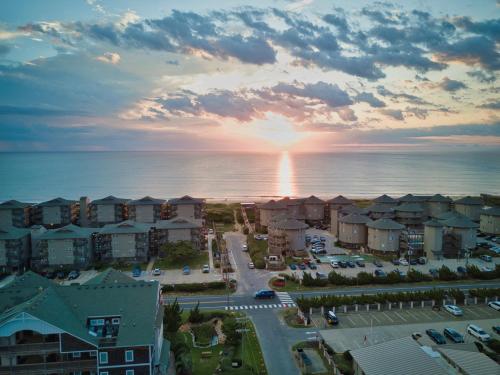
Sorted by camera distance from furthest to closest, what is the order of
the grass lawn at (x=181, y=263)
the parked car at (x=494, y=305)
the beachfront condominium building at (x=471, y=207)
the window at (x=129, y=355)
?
the beachfront condominium building at (x=471, y=207) → the grass lawn at (x=181, y=263) → the parked car at (x=494, y=305) → the window at (x=129, y=355)

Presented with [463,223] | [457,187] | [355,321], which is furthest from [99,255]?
[457,187]

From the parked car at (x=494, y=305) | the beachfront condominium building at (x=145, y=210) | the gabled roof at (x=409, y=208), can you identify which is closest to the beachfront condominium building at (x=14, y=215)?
the beachfront condominium building at (x=145, y=210)

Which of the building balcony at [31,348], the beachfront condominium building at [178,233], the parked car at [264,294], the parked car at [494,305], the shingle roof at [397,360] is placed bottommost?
the parked car at [494,305]

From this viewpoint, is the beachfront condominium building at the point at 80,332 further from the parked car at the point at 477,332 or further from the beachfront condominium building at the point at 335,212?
the beachfront condominium building at the point at 335,212

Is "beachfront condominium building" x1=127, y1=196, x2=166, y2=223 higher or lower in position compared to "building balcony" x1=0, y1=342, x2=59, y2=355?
higher

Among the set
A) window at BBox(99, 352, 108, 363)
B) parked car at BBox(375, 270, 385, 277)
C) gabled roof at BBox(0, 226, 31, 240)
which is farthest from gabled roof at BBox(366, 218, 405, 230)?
gabled roof at BBox(0, 226, 31, 240)

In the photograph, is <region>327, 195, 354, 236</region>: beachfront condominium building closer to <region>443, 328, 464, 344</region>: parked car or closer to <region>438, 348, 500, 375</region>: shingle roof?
<region>443, 328, 464, 344</region>: parked car

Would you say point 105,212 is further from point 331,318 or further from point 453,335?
point 453,335

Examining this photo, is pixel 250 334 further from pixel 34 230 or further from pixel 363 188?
pixel 363 188
